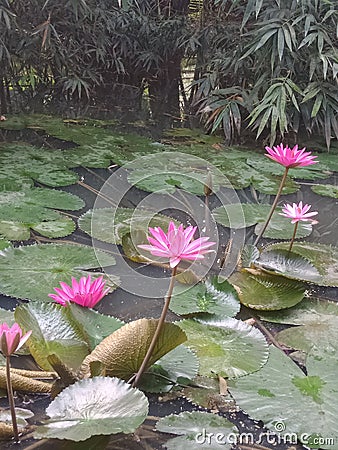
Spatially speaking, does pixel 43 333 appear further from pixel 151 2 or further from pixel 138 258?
pixel 151 2

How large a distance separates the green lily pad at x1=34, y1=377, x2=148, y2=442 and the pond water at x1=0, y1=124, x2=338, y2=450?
4cm

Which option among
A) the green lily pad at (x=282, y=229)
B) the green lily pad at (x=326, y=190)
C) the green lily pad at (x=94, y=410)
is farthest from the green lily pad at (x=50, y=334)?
the green lily pad at (x=326, y=190)

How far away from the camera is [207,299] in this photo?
1.22 m

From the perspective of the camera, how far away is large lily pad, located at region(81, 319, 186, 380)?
87cm

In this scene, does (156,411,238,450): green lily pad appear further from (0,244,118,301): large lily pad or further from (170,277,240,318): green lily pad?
(0,244,118,301): large lily pad

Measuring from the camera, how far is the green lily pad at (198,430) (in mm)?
794

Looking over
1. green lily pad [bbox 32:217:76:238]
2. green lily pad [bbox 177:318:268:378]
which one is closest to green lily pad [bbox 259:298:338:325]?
green lily pad [bbox 177:318:268:378]

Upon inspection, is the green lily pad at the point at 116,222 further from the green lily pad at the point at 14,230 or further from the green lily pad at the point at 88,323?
the green lily pad at the point at 88,323

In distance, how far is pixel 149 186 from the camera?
2.09m

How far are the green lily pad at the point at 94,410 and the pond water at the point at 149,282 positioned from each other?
43mm

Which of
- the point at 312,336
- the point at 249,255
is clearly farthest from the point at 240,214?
the point at 312,336

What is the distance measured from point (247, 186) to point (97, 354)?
148 centimetres

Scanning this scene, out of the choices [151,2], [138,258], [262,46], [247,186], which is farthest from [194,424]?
[151,2]

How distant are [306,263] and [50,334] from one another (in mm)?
753
